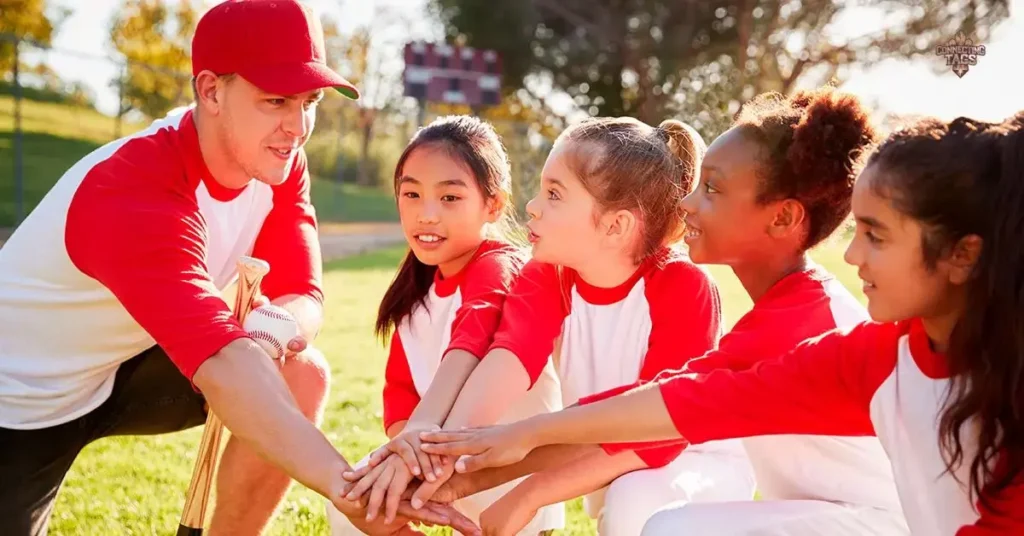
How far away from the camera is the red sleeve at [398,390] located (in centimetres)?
358

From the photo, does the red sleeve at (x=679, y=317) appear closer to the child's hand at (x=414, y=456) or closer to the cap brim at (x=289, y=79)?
the child's hand at (x=414, y=456)

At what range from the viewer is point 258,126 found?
3334 millimetres

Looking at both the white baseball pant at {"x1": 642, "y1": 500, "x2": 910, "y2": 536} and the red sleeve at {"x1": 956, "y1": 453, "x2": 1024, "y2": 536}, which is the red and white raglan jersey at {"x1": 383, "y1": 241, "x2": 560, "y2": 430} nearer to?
the white baseball pant at {"x1": 642, "y1": 500, "x2": 910, "y2": 536}

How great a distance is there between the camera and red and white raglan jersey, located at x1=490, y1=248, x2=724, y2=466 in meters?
3.12

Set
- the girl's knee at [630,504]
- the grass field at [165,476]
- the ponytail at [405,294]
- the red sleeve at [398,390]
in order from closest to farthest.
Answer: the girl's knee at [630,504]
the red sleeve at [398,390]
the ponytail at [405,294]
the grass field at [165,476]

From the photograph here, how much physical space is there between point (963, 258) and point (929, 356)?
224mm

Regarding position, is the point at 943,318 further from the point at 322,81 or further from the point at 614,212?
the point at 322,81

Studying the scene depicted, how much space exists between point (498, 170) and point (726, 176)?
0.98 m

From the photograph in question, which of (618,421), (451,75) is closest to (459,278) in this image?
(618,421)

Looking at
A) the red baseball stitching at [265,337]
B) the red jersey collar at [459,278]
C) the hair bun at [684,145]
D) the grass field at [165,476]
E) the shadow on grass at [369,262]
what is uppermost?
the hair bun at [684,145]

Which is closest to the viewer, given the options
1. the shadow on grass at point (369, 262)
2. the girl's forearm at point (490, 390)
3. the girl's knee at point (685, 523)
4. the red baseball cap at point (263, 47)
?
the girl's knee at point (685, 523)

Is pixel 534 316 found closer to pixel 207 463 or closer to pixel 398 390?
pixel 398 390

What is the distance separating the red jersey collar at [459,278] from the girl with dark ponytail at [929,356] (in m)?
1.21

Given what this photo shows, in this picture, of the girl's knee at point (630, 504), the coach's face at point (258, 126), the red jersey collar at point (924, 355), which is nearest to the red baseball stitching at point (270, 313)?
the coach's face at point (258, 126)
